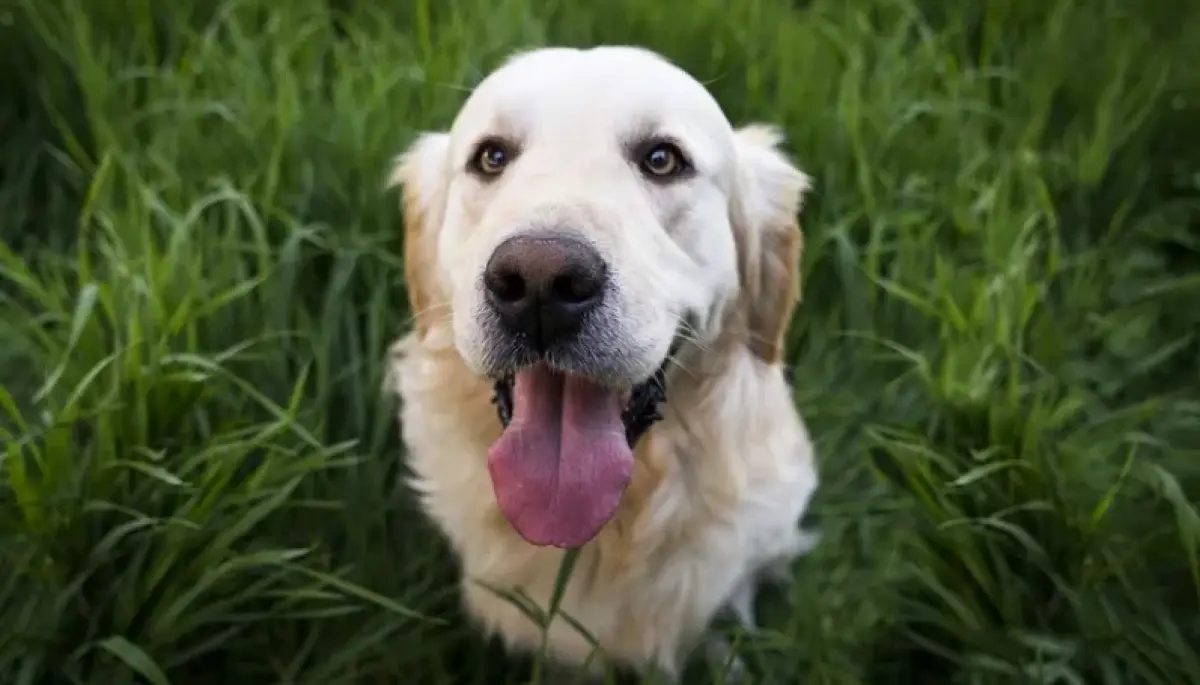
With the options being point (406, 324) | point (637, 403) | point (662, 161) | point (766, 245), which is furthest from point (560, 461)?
point (406, 324)

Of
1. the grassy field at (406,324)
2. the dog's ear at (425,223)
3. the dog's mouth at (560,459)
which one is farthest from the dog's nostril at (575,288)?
the grassy field at (406,324)

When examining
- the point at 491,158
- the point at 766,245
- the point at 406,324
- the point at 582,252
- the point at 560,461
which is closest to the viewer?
the point at 582,252

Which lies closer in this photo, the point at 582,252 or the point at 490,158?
the point at 582,252

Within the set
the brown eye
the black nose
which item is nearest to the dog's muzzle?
the black nose

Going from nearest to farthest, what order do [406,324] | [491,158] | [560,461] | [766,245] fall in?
[560,461]
[491,158]
[766,245]
[406,324]

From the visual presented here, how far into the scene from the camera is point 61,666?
1952 mm

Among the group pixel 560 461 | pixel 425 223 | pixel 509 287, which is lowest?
pixel 560 461

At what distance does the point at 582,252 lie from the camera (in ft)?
5.29

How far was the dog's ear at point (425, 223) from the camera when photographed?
2137 millimetres

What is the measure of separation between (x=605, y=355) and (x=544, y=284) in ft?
0.52

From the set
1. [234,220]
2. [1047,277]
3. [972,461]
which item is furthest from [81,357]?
[1047,277]

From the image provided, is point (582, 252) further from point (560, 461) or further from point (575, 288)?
point (560, 461)

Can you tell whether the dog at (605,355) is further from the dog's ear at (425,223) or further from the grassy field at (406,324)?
the grassy field at (406,324)

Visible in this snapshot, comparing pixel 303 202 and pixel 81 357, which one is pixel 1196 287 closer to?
pixel 303 202
